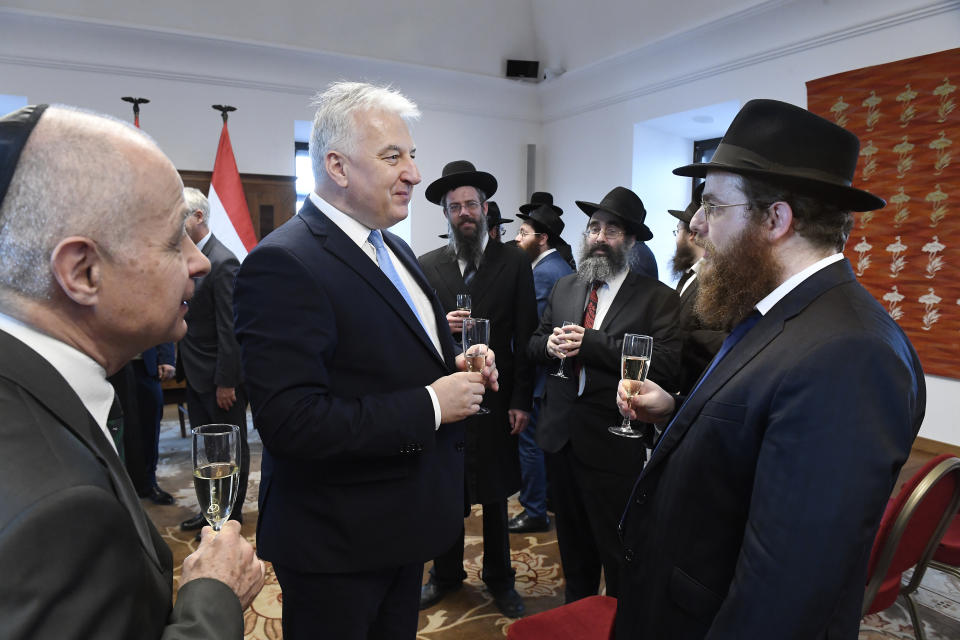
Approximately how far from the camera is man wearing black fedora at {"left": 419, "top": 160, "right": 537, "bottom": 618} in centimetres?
299

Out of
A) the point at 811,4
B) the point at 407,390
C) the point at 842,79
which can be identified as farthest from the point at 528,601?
the point at 811,4

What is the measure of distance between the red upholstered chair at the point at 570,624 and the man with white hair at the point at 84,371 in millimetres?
1049

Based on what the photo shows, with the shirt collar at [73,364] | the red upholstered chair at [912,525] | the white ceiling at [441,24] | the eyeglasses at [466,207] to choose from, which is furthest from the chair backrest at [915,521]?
the white ceiling at [441,24]

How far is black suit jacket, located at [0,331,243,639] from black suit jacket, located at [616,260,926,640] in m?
0.97

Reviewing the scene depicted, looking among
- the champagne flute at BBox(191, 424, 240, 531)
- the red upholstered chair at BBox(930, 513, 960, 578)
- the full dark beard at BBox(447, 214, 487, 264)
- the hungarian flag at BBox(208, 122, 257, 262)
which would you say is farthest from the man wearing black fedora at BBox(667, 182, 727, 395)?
the hungarian flag at BBox(208, 122, 257, 262)

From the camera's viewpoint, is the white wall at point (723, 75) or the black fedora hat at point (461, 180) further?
the white wall at point (723, 75)

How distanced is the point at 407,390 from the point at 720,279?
2.76ft

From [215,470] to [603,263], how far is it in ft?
7.23

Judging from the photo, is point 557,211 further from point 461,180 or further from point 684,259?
point 461,180

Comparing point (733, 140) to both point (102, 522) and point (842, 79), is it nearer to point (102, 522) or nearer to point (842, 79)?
point (102, 522)

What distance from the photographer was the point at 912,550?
2115 millimetres

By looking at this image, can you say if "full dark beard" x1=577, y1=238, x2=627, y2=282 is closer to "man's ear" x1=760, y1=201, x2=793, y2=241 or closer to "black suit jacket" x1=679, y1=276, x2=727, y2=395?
"black suit jacket" x1=679, y1=276, x2=727, y2=395

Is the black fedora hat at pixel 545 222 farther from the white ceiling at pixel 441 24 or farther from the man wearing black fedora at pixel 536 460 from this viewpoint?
the white ceiling at pixel 441 24

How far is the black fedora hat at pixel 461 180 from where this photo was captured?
3285 millimetres
